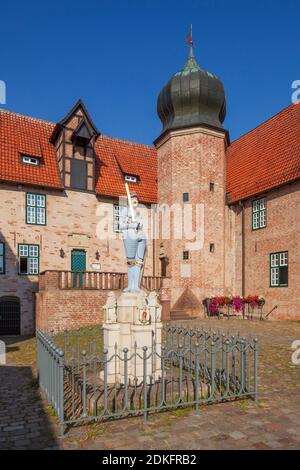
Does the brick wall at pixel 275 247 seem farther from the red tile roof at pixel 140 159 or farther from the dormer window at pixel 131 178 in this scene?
the dormer window at pixel 131 178

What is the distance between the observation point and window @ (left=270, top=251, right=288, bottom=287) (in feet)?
60.5

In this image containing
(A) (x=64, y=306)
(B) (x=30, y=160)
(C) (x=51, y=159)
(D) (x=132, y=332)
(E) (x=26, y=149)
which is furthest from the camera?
(C) (x=51, y=159)

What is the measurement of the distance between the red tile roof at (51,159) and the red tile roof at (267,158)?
5.37m

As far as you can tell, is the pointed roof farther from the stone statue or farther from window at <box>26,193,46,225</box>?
the stone statue

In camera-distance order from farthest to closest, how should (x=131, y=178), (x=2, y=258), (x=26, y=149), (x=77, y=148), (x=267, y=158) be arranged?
(x=131, y=178) → (x=267, y=158) → (x=77, y=148) → (x=26, y=149) → (x=2, y=258)

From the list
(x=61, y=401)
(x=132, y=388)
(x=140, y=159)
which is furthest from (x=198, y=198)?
(x=61, y=401)

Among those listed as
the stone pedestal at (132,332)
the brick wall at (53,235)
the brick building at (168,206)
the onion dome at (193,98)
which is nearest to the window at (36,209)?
the brick building at (168,206)

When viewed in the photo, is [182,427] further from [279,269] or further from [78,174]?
[78,174]

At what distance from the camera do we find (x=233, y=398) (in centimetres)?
646

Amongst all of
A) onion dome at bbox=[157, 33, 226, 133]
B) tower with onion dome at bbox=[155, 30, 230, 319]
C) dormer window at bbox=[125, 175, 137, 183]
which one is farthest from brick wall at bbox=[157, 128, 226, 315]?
dormer window at bbox=[125, 175, 137, 183]

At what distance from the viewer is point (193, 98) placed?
2106cm

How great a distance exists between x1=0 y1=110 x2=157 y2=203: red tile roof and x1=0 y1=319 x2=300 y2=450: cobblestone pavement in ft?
46.1

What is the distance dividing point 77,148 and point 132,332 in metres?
15.7

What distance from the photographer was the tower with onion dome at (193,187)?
20.1 metres
